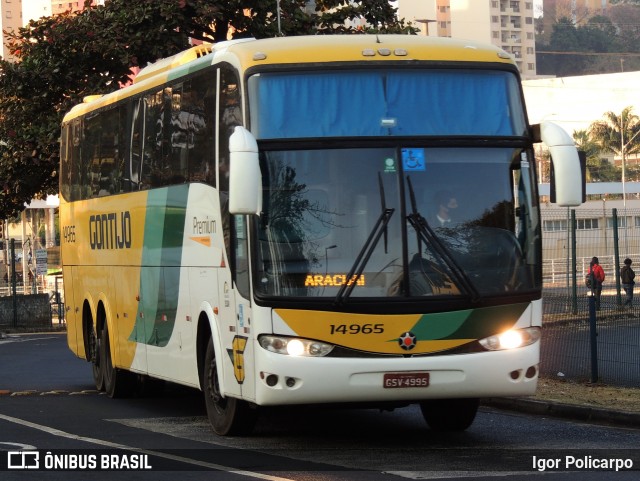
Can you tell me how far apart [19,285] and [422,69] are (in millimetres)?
35822

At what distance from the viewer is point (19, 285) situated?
46.8m

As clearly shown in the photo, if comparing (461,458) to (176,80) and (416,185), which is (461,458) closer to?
(416,185)

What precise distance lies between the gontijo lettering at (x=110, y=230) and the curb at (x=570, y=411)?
4.54 m

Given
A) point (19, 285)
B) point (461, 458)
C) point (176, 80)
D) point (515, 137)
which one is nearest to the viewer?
point (461, 458)

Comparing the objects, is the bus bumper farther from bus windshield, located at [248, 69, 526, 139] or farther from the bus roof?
the bus roof

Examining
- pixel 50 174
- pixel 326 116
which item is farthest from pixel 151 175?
pixel 50 174

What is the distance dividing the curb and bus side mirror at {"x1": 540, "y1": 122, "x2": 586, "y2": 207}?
119 inches

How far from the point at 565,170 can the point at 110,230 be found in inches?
292

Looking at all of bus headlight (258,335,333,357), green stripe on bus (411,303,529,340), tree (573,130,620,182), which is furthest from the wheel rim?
tree (573,130,620,182)

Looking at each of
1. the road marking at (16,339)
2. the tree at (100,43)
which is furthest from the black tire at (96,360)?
the road marking at (16,339)

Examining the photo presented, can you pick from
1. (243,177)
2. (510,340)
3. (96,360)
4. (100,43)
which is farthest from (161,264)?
(100,43)

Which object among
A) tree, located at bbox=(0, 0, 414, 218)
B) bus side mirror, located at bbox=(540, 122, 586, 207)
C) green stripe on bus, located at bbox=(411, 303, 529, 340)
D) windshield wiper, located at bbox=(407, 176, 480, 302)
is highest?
tree, located at bbox=(0, 0, 414, 218)

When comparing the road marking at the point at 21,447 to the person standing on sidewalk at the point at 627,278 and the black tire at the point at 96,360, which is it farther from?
the person standing on sidewalk at the point at 627,278

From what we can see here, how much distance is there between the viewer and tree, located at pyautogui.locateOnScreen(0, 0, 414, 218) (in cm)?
2880
